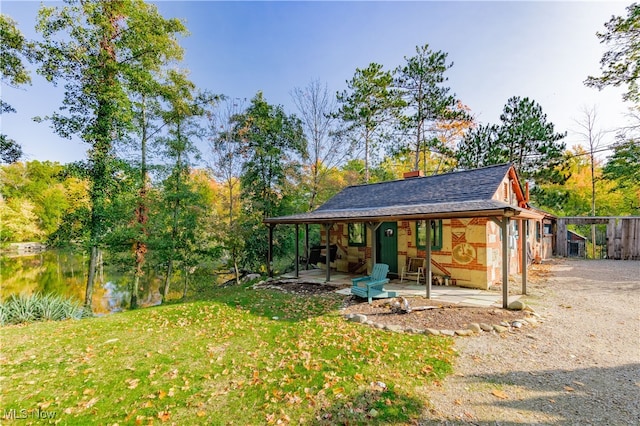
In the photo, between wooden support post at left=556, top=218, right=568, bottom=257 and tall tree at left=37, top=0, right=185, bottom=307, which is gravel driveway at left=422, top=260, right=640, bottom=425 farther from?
wooden support post at left=556, top=218, right=568, bottom=257

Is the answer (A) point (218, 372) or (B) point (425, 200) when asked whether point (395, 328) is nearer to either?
(A) point (218, 372)

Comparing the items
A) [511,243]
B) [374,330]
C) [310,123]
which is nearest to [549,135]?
[511,243]

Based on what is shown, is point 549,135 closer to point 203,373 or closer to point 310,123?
point 310,123

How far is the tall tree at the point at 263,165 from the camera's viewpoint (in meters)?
15.0

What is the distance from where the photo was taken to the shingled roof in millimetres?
7327

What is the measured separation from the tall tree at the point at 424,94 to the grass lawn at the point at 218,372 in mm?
17127

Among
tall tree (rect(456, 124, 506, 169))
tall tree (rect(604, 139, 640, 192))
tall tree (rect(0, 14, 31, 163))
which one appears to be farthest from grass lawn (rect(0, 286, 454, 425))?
tall tree (rect(604, 139, 640, 192))

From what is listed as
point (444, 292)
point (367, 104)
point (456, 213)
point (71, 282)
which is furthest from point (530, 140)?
point (71, 282)

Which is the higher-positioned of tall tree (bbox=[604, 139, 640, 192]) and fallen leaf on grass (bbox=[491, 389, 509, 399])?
tall tree (bbox=[604, 139, 640, 192])

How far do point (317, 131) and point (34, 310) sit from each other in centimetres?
1533

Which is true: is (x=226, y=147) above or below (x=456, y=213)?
above

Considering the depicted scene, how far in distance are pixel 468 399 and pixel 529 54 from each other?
1360cm

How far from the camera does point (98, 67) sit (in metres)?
9.13

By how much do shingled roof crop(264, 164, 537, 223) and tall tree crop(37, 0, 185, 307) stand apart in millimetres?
6087
